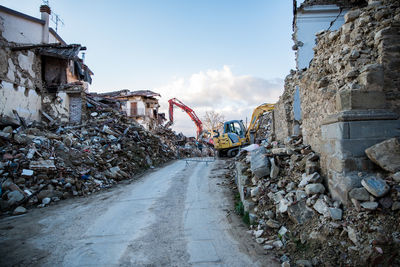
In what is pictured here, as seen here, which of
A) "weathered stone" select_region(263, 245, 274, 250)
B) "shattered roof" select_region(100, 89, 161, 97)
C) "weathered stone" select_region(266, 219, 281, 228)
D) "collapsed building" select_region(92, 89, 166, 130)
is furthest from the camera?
"shattered roof" select_region(100, 89, 161, 97)

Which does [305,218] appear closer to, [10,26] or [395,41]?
[395,41]

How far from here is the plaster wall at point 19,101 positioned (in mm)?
10828

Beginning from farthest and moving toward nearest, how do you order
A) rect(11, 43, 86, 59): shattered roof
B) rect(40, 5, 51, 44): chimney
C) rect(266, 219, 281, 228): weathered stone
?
rect(40, 5, 51, 44): chimney
rect(11, 43, 86, 59): shattered roof
rect(266, 219, 281, 228): weathered stone

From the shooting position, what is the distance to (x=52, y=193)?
22.5 ft

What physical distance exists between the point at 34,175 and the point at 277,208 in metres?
7.42

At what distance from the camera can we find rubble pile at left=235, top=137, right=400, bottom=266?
266 centimetres

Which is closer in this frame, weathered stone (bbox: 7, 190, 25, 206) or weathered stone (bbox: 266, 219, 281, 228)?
weathered stone (bbox: 266, 219, 281, 228)

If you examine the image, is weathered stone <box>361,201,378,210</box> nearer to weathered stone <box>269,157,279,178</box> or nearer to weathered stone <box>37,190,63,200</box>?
weathered stone <box>269,157,279,178</box>

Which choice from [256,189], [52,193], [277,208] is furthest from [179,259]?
[52,193]

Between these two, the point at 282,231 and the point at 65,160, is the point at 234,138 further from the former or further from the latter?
the point at 282,231

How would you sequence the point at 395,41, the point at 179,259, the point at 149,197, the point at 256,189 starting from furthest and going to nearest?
the point at 149,197
the point at 256,189
the point at 179,259
the point at 395,41

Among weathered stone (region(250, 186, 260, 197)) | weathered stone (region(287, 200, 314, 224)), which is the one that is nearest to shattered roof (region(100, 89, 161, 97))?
weathered stone (region(250, 186, 260, 197))

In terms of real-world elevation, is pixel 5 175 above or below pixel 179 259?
above

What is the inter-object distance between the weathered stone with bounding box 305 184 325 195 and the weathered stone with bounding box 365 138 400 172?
88 centimetres
